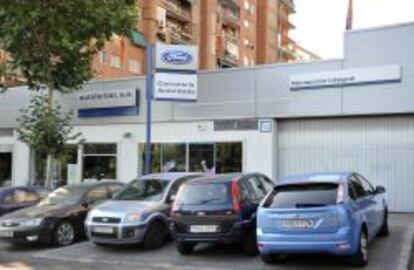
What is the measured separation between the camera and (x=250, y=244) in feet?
40.5

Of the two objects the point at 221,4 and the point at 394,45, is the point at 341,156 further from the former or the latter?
the point at 221,4

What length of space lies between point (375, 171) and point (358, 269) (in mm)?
10211

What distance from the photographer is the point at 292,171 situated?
22.0 metres

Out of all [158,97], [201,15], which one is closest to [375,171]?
[158,97]

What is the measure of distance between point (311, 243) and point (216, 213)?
2292 millimetres

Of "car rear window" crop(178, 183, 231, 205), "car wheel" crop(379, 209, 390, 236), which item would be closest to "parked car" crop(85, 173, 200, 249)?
"car rear window" crop(178, 183, 231, 205)

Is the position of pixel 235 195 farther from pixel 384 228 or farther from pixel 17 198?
pixel 17 198

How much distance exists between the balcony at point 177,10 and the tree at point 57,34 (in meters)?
30.0

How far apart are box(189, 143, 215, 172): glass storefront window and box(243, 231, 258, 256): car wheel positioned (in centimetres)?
1092

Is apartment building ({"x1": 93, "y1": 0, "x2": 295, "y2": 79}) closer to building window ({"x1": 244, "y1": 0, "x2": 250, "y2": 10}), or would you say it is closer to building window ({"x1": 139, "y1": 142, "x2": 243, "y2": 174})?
building window ({"x1": 244, "y1": 0, "x2": 250, "y2": 10})

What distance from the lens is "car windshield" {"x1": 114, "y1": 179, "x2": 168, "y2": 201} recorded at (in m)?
14.5

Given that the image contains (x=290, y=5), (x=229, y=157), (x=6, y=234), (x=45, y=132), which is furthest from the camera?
(x=290, y=5)

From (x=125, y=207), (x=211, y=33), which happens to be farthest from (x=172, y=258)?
(x=211, y=33)

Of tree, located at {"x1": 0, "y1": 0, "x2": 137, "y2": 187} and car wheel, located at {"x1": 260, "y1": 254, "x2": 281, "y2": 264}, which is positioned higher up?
tree, located at {"x1": 0, "y1": 0, "x2": 137, "y2": 187}
